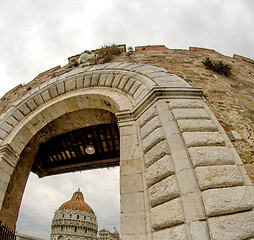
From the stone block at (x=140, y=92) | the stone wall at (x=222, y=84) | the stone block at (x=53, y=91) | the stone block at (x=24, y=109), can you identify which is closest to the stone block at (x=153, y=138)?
the stone block at (x=140, y=92)

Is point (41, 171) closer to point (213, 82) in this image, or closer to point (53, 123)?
point (53, 123)

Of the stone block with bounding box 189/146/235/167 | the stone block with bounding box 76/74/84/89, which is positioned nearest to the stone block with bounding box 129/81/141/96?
the stone block with bounding box 76/74/84/89

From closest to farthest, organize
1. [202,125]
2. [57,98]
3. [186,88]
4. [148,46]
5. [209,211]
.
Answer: [209,211]
[202,125]
[186,88]
[57,98]
[148,46]

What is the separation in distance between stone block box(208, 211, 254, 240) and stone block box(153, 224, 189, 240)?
24 centimetres

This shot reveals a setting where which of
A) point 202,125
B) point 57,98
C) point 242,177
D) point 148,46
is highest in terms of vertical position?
point 148,46

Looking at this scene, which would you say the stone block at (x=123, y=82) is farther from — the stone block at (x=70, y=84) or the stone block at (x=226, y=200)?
the stone block at (x=226, y=200)

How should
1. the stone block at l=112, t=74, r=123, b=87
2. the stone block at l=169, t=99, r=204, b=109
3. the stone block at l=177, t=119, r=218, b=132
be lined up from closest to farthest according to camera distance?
the stone block at l=177, t=119, r=218, b=132
the stone block at l=169, t=99, r=204, b=109
the stone block at l=112, t=74, r=123, b=87

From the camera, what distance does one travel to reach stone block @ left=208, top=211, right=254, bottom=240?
1542 mm

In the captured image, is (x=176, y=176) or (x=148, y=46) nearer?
(x=176, y=176)

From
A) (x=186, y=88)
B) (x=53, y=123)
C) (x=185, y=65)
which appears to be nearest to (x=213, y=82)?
(x=185, y=65)

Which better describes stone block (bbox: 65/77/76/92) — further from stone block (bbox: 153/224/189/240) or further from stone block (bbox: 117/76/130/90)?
stone block (bbox: 153/224/189/240)

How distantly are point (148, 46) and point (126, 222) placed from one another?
567cm

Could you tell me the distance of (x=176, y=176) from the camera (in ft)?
6.73

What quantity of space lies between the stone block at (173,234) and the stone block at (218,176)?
45 cm
